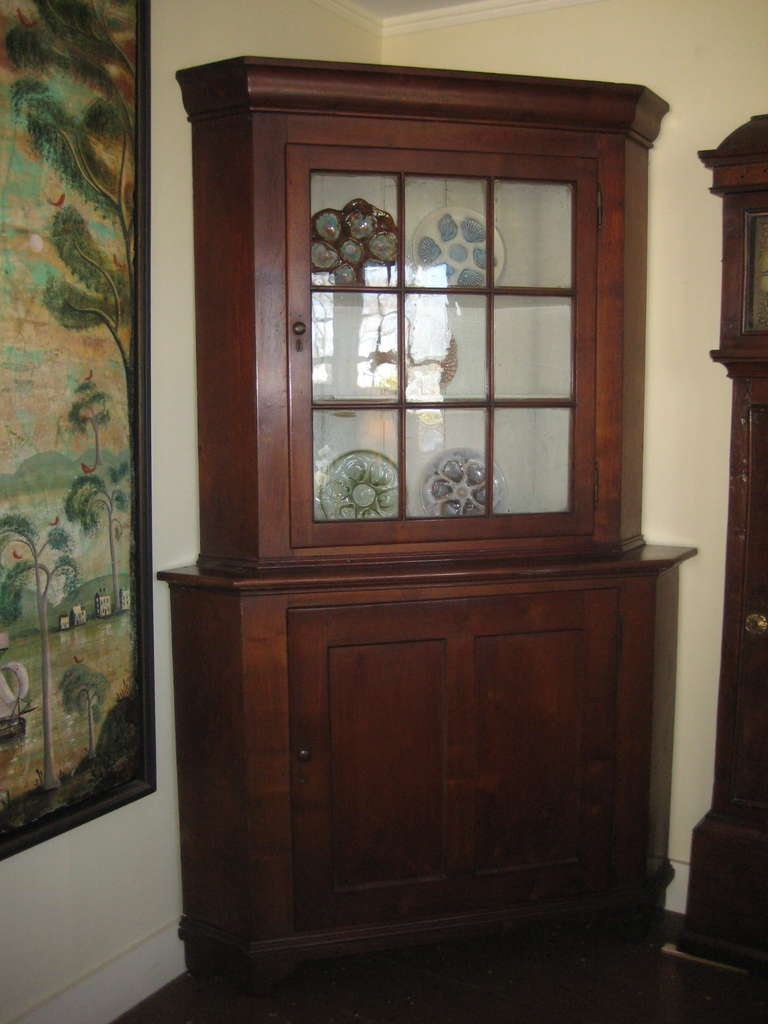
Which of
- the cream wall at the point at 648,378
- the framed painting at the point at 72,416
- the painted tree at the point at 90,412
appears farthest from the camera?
the cream wall at the point at 648,378

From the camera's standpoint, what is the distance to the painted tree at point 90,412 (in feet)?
6.64

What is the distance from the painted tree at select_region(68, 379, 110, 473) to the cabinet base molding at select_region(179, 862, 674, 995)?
1.21 m

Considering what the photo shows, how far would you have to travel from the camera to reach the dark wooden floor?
2.22 m

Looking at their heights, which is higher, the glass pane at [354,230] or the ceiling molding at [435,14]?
the ceiling molding at [435,14]

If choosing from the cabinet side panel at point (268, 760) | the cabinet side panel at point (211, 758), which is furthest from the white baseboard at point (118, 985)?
the cabinet side panel at point (268, 760)

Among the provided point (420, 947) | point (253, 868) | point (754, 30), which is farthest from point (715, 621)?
point (754, 30)

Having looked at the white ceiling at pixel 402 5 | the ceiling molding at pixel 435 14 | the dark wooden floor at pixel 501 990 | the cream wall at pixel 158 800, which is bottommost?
the dark wooden floor at pixel 501 990

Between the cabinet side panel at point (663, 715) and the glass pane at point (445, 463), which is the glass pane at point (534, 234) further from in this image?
the cabinet side panel at point (663, 715)

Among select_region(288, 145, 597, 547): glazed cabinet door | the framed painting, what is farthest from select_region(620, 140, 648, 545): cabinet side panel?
the framed painting

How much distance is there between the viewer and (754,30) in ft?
7.97

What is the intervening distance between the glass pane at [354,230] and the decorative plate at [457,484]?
452mm

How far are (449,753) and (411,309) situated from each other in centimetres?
109

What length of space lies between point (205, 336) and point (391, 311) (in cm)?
45

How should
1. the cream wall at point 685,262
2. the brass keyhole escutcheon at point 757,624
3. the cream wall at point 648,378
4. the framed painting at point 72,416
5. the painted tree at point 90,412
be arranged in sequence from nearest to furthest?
1. the framed painting at point 72,416
2. the painted tree at point 90,412
3. the cream wall at point 648,378
4. the brass keyhole escutcheon at point 757,624
5. the cream wall at point 685,262
